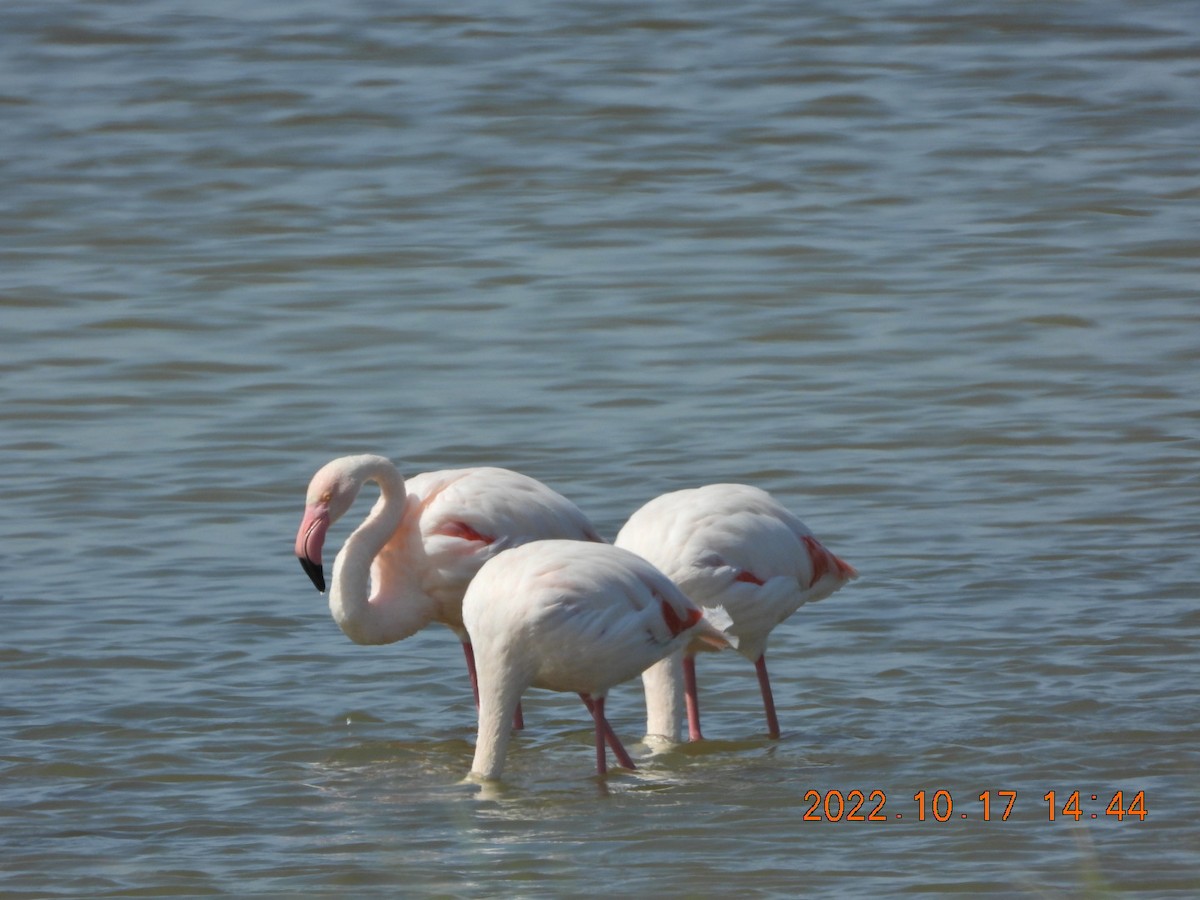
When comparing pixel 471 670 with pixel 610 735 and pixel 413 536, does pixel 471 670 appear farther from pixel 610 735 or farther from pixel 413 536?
pixel 610 735

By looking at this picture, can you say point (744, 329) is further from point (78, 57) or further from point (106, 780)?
point (78, 57)

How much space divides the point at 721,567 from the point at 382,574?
1137 millimetres

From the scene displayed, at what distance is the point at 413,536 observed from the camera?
644cm

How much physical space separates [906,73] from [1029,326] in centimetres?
574

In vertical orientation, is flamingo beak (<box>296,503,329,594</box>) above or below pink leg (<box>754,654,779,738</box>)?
above

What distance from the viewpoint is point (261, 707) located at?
6.32 meters

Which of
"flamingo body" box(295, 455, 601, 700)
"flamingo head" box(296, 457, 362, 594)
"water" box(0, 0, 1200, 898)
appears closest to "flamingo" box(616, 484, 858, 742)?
"water" box(0, 0, 1200, 898)

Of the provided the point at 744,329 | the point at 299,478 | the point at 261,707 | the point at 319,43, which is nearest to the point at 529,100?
the point at 319,43

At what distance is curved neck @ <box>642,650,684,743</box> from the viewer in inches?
235

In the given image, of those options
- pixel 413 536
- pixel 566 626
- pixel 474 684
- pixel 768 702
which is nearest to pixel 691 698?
pixel 768 702

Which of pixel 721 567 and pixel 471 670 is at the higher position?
pixel 721 567
